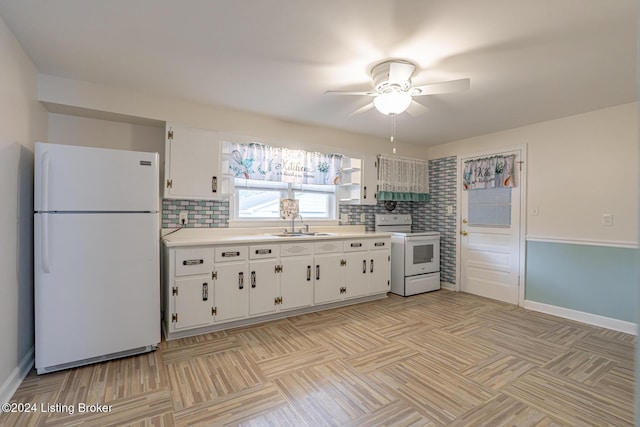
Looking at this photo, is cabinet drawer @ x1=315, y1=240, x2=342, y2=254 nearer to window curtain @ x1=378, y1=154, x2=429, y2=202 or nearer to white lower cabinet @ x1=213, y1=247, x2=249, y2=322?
white lower cabinet @ x1=213, y1=247, x2=249, y2=322

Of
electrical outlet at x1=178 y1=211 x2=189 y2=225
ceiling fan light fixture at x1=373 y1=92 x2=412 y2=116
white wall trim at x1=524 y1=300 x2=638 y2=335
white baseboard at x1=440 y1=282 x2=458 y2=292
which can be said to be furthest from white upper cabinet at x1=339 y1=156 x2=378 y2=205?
white wall trim at x1=524 y1=300 x2=638 y2=335

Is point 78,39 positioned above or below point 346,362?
above

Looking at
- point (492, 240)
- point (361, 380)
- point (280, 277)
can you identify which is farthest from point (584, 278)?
point (280, 277)

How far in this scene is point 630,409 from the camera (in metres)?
1.81

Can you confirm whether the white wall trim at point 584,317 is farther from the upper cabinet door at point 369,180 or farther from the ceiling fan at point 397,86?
the ceiling fan at point 397,86

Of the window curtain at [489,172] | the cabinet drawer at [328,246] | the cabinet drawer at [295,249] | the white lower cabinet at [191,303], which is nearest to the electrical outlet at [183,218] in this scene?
the white lower cabinet at [191,303]

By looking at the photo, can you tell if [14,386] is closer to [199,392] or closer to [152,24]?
[199,392]

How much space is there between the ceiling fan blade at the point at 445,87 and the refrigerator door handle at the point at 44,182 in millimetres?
2625

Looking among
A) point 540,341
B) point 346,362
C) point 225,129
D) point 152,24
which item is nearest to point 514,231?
point 540,341

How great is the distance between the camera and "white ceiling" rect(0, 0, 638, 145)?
1696 millimetres

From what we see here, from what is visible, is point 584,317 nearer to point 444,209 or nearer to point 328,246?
point 444,209

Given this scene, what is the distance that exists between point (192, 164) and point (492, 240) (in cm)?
390

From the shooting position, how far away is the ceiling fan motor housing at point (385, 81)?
225 cm

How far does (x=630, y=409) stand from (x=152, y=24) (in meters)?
3.69
